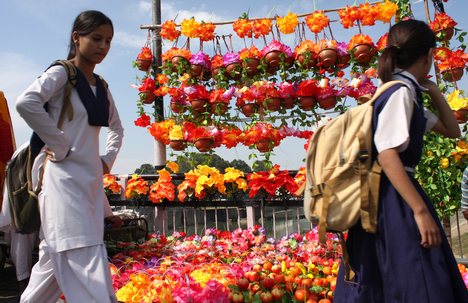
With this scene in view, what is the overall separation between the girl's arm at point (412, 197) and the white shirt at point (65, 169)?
123cm

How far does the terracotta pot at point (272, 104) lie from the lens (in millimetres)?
5445

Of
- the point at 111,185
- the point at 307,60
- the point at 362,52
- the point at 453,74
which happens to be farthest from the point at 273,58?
the point at 111,185

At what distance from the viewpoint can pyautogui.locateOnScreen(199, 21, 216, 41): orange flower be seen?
6.04 metres

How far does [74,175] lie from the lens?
1981mm

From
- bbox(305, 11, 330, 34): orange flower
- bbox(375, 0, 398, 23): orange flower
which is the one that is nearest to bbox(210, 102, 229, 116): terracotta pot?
bbox(305, 11, 330, 34): orange flower

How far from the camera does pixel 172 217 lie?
219 inches

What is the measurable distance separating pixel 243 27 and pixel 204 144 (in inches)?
61.0

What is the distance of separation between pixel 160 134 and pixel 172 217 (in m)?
1.15

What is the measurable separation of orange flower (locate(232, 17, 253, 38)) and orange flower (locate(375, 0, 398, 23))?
5.04ft

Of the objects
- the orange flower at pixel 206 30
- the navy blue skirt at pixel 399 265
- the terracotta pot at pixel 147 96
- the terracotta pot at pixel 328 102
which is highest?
the orange flower at pixel 206 30

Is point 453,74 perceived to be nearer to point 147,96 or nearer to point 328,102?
point 328,102

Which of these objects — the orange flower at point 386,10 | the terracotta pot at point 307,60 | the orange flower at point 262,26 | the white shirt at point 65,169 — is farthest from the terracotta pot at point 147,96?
the white shirt at point 65,169

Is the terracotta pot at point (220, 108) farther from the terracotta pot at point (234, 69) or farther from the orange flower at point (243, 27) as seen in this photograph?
the orange flower at point (243, 27)

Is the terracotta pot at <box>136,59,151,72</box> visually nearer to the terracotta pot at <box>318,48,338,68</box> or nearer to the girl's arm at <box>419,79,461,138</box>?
the terracotta pot at <box>318,48,338,68</box>
